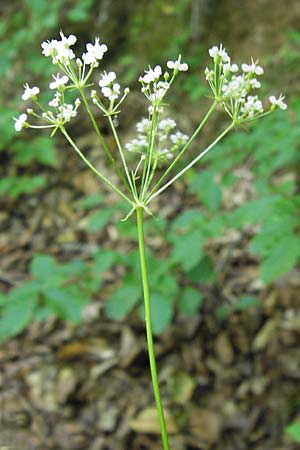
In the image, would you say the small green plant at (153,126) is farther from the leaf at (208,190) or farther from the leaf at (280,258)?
the leaf at (280,258)

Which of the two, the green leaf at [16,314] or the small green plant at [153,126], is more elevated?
the small green plant at [153,126]

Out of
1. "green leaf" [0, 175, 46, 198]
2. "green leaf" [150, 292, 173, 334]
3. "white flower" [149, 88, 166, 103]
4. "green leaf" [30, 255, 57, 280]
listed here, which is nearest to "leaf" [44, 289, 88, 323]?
"green leaf" [30, 255, 57, 280]

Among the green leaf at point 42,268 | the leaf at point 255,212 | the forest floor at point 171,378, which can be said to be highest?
the leaf at point 255,212

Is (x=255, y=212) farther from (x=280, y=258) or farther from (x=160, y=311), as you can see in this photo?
(x=160, y=311)

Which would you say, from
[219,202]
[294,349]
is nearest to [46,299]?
[219,202]

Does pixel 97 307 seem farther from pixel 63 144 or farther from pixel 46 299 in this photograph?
pixel 63 144

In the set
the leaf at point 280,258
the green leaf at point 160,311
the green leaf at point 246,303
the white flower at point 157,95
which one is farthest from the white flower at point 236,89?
the green leaf at point 246,303

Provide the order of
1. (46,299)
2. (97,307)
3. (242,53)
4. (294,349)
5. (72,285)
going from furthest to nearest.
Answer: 1. (242,53)
2. (97,307)
3. (294,349)
4. (72,285)
5. (46,299)

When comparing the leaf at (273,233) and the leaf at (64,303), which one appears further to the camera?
the leaf at (64,303)
